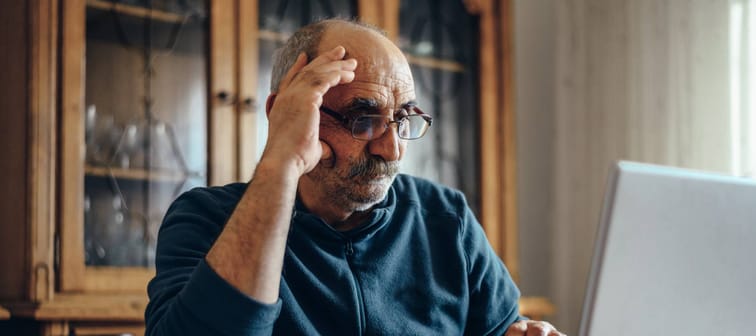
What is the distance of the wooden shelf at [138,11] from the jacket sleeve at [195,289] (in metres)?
1.00

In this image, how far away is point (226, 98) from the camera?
2400 millimetres

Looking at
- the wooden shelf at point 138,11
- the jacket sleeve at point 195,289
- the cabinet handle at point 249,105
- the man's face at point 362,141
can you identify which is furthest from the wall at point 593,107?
the jacket sleeve at point 195,289

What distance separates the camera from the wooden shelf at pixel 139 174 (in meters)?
2.19

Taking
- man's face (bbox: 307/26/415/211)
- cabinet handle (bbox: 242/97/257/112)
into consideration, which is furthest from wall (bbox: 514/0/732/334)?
man's face (bbox: 307/26/415/211)

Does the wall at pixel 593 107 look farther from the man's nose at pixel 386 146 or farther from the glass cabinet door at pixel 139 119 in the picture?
the man's nose at pixel 386 146

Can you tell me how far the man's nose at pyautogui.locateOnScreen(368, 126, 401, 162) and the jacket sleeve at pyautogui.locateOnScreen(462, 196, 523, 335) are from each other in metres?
0.23

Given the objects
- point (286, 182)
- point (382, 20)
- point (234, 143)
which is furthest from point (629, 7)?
point (286, 182)

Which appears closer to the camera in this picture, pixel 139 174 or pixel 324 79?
pixel 324 79

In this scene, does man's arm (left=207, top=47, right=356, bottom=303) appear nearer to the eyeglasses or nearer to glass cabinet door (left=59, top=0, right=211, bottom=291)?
the eyeglasses

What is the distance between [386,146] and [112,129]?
109 cm

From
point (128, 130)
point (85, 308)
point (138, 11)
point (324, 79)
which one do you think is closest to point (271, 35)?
point (138, 11)

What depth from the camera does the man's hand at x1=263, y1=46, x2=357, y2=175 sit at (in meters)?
1.24

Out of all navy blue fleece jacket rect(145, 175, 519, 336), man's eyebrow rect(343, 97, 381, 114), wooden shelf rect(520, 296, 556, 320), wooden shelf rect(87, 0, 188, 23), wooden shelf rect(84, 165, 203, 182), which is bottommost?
wooden shelf rect(520, 296, 556, 320)

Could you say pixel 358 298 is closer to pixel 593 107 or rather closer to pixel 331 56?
pixel 331 56
